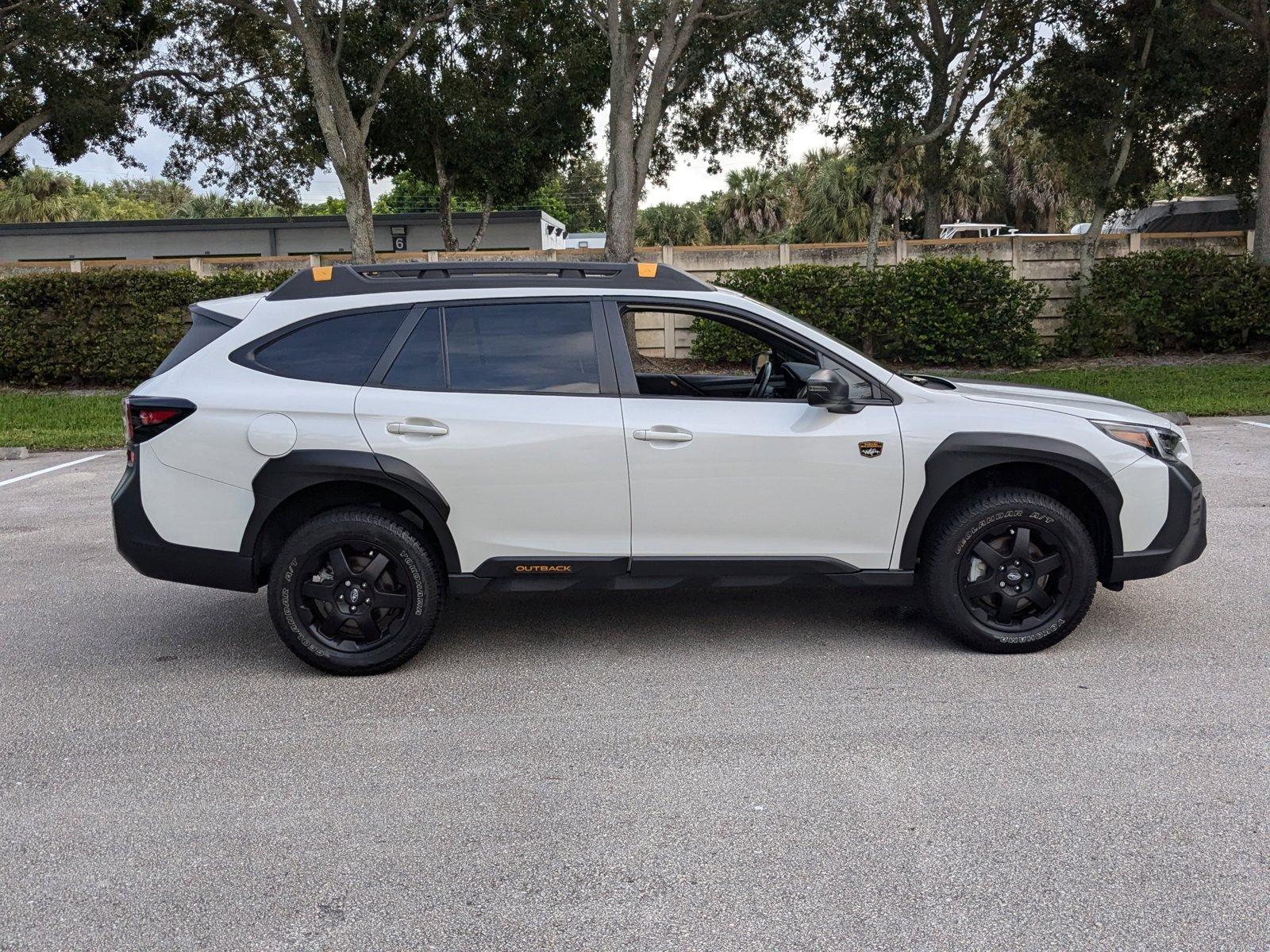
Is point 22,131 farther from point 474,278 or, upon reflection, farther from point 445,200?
point 474,278

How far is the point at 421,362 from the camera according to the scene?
5.00 m

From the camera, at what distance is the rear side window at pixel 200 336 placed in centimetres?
507

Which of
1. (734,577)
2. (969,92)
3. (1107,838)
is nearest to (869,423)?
(734,577)

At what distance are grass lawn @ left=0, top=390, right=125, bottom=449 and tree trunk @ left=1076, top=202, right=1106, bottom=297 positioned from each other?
49.2 feet

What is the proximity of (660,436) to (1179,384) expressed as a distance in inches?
509

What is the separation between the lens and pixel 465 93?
22.2 metres

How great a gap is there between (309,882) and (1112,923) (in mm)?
2235

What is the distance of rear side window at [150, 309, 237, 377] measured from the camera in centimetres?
507

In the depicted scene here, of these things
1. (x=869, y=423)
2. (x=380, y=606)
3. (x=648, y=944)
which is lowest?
(x=648, y=944)

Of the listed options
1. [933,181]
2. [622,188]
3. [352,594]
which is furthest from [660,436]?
[933,181]

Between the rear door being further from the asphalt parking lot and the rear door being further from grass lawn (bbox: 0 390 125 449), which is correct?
grass lawn (bbox: 0 390 125 449)

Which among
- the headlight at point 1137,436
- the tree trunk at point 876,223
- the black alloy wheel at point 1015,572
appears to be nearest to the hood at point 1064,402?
the headlight at point 1137,436

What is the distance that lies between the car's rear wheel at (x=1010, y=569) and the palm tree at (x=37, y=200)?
59.2 metres

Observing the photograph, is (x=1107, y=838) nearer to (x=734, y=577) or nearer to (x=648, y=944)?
(x=648, y=944)
